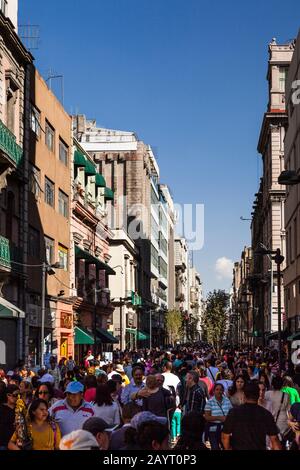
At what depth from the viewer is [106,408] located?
1167 centimetres

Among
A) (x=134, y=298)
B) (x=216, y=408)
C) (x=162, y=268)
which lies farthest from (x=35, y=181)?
(x=162, y=268)

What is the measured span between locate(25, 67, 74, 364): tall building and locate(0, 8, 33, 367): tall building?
155cm

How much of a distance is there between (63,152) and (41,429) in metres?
38.1

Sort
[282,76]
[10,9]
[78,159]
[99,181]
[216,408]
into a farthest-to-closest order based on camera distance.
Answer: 1. [282,76]
2. [99,181]
3. [78,159]
4. [10,9]
5. [216,408]

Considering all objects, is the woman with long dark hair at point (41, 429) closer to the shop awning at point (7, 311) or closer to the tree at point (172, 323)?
the shop awning at point (7, 311)

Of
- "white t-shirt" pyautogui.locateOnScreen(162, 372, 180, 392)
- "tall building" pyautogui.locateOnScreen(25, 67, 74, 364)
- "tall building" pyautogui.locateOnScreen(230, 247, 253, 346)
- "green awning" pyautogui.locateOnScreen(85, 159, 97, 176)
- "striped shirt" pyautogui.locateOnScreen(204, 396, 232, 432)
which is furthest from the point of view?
"tall building" pyautogui.locateOnScreen(230, 247, 253, 346)

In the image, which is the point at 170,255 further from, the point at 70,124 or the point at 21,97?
the point at 21,97

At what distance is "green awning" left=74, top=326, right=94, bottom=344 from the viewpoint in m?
49.1

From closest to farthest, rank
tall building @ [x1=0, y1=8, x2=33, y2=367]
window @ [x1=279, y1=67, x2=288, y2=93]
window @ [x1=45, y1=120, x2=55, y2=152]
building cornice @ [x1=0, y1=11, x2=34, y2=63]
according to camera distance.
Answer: tall building @ [x1=0, y1=8, x2=33, y2=367] → building cornice @ [x1=0, y1=11, x2=34, y2=63] → window @ [x1=45, y1=120, x2=55, y2=152] → window @ [x1=279, y1=67, x2=288, y2=93]

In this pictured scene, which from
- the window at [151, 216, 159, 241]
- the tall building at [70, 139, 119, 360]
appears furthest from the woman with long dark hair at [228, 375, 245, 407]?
the window at [151, 216, 159, 241]

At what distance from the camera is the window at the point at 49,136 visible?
4203 centimetres

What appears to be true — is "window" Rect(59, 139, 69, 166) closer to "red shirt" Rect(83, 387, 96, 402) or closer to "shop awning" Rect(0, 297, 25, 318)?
"shop awning" Rect(0, 297, 25, 318)

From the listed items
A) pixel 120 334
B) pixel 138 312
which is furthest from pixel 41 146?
pixel 138 312

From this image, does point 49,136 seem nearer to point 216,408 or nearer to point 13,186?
point 13,186
